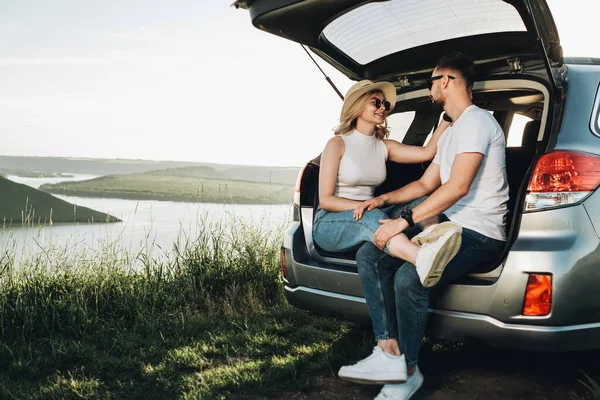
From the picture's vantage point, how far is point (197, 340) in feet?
13.4

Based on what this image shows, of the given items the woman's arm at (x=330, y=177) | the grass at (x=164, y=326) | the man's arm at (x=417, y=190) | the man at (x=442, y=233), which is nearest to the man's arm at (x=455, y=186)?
the man at (x=442, y=233)

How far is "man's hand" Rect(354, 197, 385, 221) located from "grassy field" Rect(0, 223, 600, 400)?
930mm

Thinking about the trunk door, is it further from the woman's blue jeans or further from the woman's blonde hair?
the woman's blue jeans

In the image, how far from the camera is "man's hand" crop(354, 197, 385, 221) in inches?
125

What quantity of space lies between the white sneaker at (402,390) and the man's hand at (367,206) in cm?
90

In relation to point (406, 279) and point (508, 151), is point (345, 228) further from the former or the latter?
point (508, 151)

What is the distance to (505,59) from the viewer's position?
331 centimetres

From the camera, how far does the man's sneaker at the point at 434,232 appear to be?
8.92 feet

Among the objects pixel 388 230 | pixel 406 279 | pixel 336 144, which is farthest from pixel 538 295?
pixel 336 144

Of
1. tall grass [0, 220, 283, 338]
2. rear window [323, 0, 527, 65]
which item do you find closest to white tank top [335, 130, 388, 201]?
rear window [323, 0, 527, 65]

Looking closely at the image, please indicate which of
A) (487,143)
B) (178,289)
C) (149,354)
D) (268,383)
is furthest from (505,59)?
(178,289)

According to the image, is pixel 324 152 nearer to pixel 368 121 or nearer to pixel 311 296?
pixel 368 121

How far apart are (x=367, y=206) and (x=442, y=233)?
0.58 m

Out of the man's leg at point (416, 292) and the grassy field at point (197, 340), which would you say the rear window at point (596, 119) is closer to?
the man's leg at point (416, 292)
